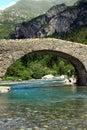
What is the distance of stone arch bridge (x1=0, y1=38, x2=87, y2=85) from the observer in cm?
3494

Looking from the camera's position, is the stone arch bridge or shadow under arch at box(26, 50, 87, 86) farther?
shadow under arch at box(26, 50, 87, 86)

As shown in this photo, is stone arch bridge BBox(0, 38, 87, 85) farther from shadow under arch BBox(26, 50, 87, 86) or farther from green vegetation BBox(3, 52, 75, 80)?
green vegetation BBox(3, 52, 75, 80)

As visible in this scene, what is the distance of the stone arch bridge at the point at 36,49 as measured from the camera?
34.9 meters

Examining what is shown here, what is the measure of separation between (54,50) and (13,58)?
3.96m

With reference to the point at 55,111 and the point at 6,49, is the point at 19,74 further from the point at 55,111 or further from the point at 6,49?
the point at 55,111

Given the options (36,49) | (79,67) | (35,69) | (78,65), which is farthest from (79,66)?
(35,69)

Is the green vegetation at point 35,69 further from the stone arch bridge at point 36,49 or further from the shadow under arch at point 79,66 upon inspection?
the stone arch bridge at point 36,49

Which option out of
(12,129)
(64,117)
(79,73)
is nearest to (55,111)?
(64,117)

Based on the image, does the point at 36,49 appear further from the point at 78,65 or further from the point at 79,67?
the point at 79,67

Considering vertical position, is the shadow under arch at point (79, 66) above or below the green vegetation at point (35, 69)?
below

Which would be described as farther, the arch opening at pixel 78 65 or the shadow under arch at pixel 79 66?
the arch opening at pixel 78 65

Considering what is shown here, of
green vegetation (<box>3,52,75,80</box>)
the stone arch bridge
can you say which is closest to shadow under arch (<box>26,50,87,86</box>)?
the stone arch bridge

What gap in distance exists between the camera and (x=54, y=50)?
121 ft

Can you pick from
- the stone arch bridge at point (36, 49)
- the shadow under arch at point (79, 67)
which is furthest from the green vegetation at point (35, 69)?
the stone arch bridge at point (36, 49)
